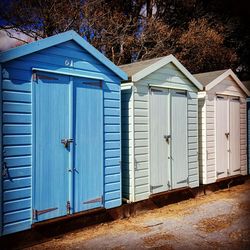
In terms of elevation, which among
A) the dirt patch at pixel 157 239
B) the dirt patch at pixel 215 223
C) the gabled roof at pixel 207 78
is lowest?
the dirt patch at pixel 157 239

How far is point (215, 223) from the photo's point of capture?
6109 millimetres

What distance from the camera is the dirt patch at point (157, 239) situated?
5.14 m

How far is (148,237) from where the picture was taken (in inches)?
214

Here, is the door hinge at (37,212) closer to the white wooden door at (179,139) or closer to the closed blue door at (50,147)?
the closed blue door at (50,147)

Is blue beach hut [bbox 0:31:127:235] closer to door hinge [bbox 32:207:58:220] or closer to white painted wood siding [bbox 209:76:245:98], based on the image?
door hinge [bbox 32:207:58:220]

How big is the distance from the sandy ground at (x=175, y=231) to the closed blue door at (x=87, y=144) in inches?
23.1

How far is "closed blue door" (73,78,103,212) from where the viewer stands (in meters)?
5.73

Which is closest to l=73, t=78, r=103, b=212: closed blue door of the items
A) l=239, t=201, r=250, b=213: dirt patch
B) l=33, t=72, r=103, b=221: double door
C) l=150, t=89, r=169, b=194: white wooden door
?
l=33, t=72, r=103, b=221: double door

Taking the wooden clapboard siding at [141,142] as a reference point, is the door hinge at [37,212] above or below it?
below

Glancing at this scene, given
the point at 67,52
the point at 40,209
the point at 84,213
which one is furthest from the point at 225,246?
the point at 67,52

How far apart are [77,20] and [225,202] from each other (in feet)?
34.5

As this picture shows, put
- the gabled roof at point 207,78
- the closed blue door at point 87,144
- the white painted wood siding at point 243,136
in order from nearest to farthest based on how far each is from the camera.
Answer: the closed blue door at point 87,144, the gabled roof at point 207,78, the white painted wood siding at point 243,136

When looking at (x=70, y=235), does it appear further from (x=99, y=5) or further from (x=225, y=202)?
(x=99, y=5)

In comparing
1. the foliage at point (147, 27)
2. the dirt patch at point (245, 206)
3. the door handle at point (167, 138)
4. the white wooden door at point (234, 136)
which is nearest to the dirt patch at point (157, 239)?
the dirt patch at point (245, 206)
